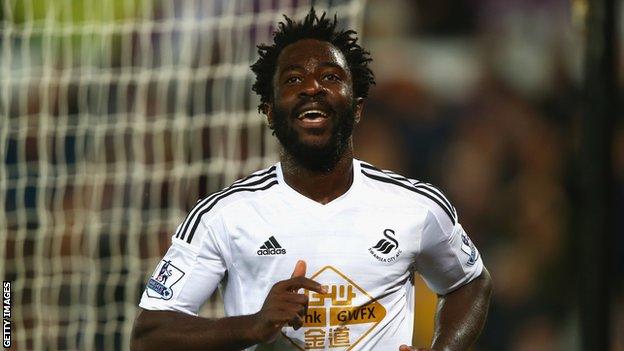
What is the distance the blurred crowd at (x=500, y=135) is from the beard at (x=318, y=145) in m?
2.76

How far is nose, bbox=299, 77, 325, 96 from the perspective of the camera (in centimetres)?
322

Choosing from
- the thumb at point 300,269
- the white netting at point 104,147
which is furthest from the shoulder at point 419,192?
the white netting at point 104,147

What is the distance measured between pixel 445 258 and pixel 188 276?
771 millimetres

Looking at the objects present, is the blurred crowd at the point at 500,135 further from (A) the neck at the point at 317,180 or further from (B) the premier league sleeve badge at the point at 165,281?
(B) the premier league sleeve badge at the point at 165,281

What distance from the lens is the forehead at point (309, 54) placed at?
333cm

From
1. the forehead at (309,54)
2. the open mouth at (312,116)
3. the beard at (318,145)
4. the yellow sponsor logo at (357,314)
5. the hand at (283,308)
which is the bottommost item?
the yellow sponsor logo at (357,314)

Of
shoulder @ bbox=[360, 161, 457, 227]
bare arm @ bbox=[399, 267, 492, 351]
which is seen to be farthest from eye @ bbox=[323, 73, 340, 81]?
bare arm @ bbox=[399, 267, 492, 351]

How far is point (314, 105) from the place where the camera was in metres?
3.22

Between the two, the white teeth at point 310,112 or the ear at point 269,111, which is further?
the ear at point 269,111

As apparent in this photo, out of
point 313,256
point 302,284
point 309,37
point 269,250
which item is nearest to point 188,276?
point 269,250

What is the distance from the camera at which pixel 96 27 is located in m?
5.39

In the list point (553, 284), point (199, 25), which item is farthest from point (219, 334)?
point (553, 284)

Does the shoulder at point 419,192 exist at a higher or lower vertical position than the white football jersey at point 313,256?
higher
